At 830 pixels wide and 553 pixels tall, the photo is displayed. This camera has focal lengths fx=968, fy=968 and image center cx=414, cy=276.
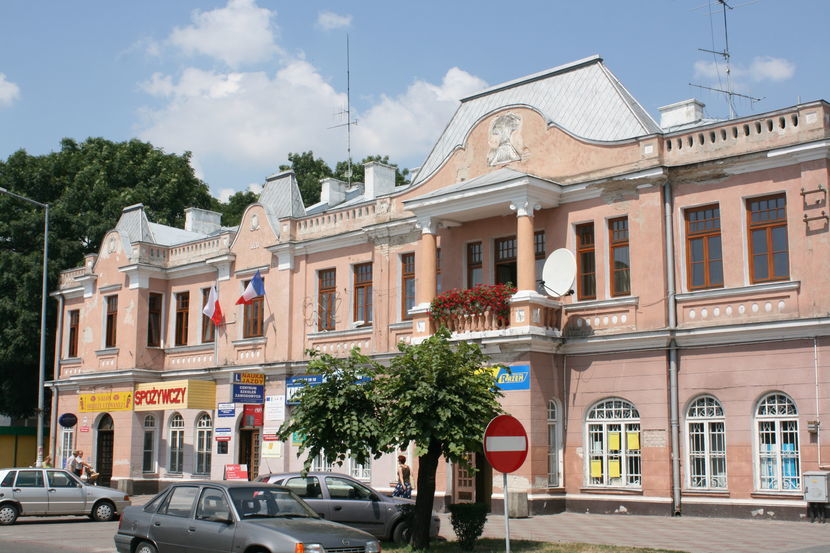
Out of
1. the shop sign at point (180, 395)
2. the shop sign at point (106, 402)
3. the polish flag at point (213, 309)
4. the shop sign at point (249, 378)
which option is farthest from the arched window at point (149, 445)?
the shop sign at point (249, 378)

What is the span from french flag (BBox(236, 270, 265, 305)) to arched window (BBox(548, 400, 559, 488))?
12.1 meters

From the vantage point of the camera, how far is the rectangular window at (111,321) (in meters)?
38.1

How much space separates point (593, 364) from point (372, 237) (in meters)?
8.82

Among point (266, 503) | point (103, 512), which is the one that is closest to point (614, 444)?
point (266, 503)

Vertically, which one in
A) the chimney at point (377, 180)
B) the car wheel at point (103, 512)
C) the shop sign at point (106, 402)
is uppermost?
the chimney at point (377, 180)

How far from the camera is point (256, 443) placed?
32531 mm

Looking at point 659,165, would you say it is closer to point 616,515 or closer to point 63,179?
point 616,515

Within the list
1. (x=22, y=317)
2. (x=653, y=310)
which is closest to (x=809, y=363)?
(x=653, y=310)

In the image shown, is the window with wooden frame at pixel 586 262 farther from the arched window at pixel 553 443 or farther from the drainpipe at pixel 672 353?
the arched window at pixel 553 443

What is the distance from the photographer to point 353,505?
60.9ft

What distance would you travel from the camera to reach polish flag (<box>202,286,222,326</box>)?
3409cm

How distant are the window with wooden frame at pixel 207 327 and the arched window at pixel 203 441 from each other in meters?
2.77

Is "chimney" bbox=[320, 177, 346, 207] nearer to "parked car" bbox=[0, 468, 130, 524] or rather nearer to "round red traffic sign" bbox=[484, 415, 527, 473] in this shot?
"parked car" bbox=[0, 468, 130, 524]

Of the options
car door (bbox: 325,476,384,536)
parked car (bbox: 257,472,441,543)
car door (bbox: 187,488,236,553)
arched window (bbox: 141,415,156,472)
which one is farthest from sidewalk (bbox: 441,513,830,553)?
arched window (bbox: 141,415,156,472)
